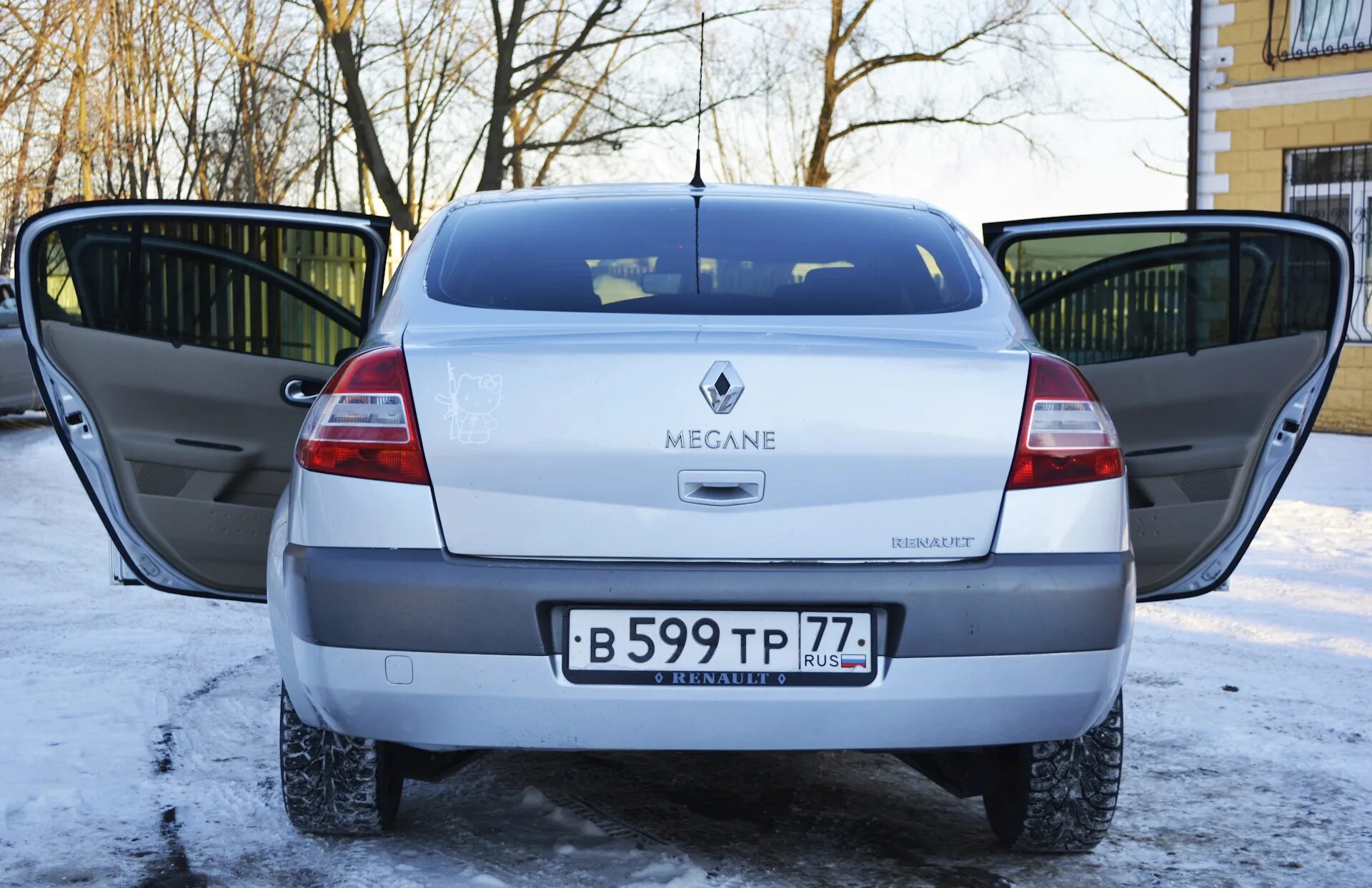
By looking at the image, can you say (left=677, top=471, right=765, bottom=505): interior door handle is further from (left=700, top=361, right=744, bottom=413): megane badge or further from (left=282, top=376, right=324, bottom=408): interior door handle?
(left=282, top=376, right=324, bottom=408): interior door handle

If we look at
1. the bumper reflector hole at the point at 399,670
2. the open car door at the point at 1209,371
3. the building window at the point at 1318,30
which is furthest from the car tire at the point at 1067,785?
the building window at the point at 1318,30

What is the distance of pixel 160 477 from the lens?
14.1 ft

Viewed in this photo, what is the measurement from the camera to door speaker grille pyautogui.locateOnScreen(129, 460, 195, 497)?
4262 millimetres

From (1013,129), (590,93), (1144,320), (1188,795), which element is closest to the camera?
(1188,795)

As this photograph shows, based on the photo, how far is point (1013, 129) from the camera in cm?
2705

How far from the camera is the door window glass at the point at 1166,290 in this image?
4512mm

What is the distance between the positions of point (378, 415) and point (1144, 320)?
334cm

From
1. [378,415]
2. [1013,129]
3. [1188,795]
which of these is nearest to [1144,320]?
[1188,795]

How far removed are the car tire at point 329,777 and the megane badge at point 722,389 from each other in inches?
43.0

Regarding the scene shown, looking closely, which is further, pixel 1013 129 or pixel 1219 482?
pixel 1013 129

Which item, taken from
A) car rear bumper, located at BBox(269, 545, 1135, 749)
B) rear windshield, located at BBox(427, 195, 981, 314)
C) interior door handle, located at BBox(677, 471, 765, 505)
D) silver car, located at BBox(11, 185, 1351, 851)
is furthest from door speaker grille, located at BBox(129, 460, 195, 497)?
interior door handle, located at BBox(677, 471, 765, 505)

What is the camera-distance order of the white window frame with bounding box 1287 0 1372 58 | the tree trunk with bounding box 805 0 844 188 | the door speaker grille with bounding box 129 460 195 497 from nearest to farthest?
the door speaker grille with bounding box 129 460 195 497, the white window frame with bounding box 1287 0 1372 58, the tree trunk with bounding box 805 0 844 188

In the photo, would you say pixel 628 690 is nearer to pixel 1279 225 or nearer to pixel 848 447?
pixel 848 447

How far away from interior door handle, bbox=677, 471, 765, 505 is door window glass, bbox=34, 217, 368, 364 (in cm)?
183
